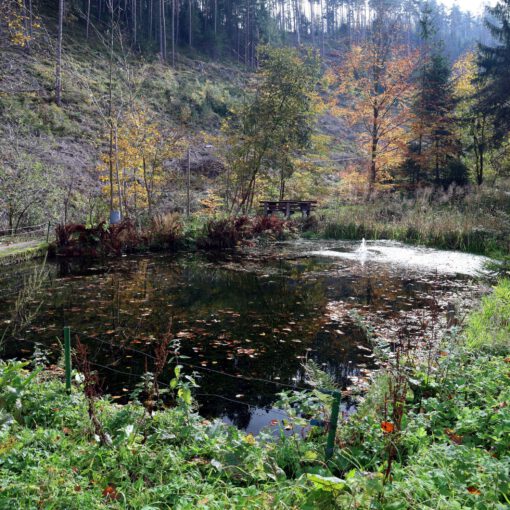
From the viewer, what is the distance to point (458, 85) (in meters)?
23.6

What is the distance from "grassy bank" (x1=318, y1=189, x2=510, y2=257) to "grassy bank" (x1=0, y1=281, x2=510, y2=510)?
9.57 metres

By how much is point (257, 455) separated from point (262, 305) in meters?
4.68

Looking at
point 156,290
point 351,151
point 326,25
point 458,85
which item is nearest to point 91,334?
point 156,290

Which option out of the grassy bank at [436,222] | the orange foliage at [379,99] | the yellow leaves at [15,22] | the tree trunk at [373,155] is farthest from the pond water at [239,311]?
the orange foliage at [379,99]

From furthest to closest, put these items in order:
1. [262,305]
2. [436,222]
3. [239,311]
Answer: [436,222] → [262,305] → [239,311]

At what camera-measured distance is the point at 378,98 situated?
20.5 meters

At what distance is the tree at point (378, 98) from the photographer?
20609 millimetres

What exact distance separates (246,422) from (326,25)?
7670 centimetres

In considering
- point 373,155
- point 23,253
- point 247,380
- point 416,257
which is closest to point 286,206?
point 373,155

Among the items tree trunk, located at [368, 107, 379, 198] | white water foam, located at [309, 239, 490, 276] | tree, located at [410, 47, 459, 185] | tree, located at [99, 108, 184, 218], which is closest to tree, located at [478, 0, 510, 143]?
tree, located at [410, 47, 459, 185]

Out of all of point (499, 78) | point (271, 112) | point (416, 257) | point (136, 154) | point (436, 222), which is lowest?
point (416, 257)

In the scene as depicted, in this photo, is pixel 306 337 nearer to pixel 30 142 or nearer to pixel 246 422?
pixel 246 422

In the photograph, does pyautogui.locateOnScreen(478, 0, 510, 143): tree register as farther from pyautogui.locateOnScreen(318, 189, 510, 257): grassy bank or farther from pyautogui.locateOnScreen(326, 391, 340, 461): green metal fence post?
pyautogui.locateOnScreen(326, 391, 340, 461): green metal fence post

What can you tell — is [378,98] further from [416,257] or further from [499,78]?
[416,257]
